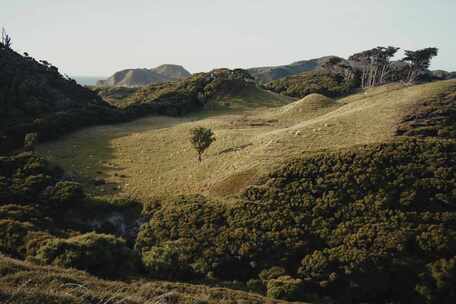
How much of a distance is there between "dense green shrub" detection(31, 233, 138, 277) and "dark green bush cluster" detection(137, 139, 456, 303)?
226 cm

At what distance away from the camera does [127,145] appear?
184ft

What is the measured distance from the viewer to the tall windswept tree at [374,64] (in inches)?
3910

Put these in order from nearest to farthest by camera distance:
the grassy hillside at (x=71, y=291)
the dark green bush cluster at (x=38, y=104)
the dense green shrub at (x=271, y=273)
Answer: the grassy hillside at (x=71, y=291) → the dense green shrub at (x=271, y=273) → the dark green bush cluster at (x=38, y=104)

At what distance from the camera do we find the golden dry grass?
39244 mm

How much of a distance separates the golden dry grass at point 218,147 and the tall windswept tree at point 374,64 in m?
40.7

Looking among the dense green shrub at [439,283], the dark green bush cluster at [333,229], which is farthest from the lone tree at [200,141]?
the dense green shrub at [439,283]

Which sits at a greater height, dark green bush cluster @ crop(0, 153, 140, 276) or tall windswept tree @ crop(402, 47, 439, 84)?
tall windswept tree @ crop(402, 47, 439, 84)

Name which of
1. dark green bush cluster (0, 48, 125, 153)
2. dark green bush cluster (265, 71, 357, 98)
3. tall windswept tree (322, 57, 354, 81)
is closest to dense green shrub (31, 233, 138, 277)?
dark green bush cluster (0, 48, 125, 153)

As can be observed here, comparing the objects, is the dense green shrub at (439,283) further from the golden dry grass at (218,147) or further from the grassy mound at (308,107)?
the grassy mound at (308,107)

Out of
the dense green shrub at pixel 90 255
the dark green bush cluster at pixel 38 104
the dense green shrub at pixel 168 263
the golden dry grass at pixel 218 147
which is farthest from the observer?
the dark green bush cluster at pixel 38 104

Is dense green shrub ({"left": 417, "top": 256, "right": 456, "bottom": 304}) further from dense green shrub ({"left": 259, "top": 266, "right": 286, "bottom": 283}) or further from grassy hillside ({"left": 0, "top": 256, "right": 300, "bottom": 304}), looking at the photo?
grassy hillside ({"left": 0, "top": 256, "right": 300, "bottom": 304})

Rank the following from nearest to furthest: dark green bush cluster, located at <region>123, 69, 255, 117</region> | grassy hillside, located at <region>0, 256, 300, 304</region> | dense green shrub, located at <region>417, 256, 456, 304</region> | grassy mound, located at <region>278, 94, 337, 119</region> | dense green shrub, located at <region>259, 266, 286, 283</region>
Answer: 1. grassy hillside, located at <region>0, 256, 300, 304</region>
2. dense green shrub, located at <region>417, 256, 456, 304</region>
3. dense green shrub, located at <region>259, 266, 286, 283</region>
4. grassy mound, located at <region>278, 94, 337, 119</region>
5. dark green bush cluster, located at <region>123, 69, 255, 117</region>

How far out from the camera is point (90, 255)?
2331cm

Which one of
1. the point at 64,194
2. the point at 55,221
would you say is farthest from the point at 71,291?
the point at 64,194
